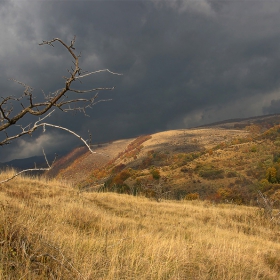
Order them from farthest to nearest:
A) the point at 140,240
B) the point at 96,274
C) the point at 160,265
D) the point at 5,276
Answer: the point at 140,240
the point at 160,265
the point at 96,274
the point at 5,276

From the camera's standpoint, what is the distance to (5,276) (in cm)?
278

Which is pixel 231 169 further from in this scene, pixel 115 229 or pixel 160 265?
pixel 160 265

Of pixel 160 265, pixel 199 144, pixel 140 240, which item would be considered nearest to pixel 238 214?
pixel 140 240

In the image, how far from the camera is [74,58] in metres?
2.90

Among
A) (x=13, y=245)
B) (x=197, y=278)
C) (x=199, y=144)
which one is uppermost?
(x=199, y=144)

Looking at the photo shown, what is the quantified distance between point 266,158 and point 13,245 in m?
42.7

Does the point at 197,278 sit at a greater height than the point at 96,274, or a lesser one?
lesser

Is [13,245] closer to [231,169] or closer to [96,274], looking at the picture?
[96,274]

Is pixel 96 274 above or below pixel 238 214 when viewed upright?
above

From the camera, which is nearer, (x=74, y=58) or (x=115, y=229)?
(x=74, y=58)

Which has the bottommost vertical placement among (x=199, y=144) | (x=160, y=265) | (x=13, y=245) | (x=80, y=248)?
(x=160, y=265)

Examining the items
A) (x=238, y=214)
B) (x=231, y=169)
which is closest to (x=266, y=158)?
(x=231, y=169)

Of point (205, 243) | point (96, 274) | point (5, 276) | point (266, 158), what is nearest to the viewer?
Result: point (5, 276)

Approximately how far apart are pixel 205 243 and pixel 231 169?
114 ft
